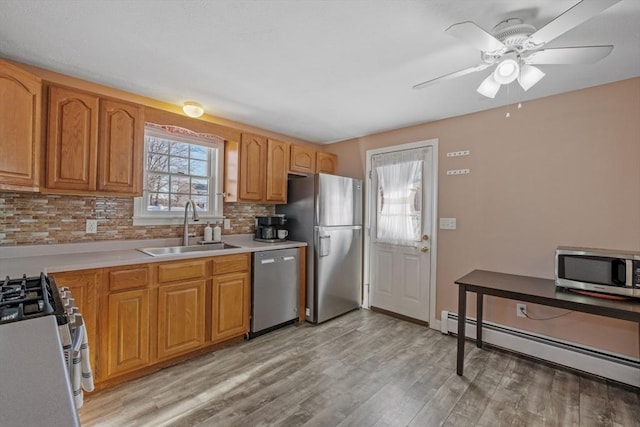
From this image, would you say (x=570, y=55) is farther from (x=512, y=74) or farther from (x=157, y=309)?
(x=157, y=309)

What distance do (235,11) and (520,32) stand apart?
147cm

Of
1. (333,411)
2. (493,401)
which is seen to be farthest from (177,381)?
(493,401)

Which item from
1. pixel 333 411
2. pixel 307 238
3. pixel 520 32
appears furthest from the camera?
pixel 307 238

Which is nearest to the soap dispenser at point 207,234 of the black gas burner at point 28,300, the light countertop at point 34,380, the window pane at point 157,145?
the window pane at point 157,145

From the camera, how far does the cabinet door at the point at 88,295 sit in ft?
6.13

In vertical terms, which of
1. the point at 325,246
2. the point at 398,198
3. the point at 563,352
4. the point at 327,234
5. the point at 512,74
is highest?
the point at 512,74

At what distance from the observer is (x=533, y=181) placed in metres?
2.59

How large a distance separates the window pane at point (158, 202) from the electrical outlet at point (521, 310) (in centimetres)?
340

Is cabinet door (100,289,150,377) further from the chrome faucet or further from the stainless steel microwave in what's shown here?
the stainless steel microwave

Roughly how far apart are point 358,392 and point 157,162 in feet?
8.64

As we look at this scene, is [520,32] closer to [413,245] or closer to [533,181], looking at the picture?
[533,181]

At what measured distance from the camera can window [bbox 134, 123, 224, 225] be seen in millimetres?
2729

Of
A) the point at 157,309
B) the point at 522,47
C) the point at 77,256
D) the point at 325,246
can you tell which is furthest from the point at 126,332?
the point at 522,47

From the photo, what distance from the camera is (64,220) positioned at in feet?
7.38
